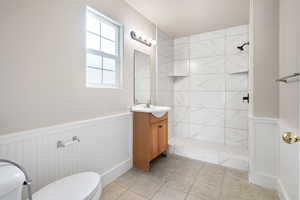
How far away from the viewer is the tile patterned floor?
1.61m

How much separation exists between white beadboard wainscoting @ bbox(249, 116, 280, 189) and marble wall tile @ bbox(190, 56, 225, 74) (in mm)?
1445

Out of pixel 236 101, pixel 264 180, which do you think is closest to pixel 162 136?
pixel 264 180

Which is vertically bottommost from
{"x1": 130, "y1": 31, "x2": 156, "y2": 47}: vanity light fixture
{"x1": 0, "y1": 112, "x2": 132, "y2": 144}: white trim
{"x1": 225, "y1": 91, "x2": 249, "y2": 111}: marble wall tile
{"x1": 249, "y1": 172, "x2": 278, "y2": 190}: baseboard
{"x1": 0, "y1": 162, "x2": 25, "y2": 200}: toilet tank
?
{"x1": 249, "y1": 172, "x2": 278, "y2": 190}: baseboard

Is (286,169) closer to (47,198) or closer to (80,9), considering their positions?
(47,198)

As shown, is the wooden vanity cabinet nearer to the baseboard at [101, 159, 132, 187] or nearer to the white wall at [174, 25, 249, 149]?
the baseboard at [101, 159, 132, 187]

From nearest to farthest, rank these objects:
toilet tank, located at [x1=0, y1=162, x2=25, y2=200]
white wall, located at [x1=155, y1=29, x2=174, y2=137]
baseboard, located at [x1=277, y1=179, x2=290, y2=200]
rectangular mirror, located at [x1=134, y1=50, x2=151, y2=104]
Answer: toilet tank, located at [x1=0, y1=162, x2=25, y2=200] → baseboard, located at [x1=277, y1=179, x2=290, y2=200] → rectangular mirror, located at [x1=134, y1=50, x2=151, y2=104] → white wall, located at [x1=155, y1=29, x2=174, y2=137]

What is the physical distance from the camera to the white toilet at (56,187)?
663 mm

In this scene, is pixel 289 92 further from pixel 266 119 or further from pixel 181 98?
pixel 181 98

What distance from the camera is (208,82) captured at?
3.06 metres

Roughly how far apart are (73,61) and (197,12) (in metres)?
2.01

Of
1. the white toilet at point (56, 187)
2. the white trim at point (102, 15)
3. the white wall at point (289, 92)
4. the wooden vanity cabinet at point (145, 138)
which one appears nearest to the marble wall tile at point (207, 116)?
the wooden vanity cabinet at point (145, 138)

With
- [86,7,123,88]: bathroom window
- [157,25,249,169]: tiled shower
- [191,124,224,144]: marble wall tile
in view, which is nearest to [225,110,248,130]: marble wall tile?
[157,25,249,169]: tiled shower

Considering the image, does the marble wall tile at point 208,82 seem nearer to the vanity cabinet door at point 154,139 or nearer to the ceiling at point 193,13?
the ceiling at point 193,13

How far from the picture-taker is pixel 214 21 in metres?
2.61
